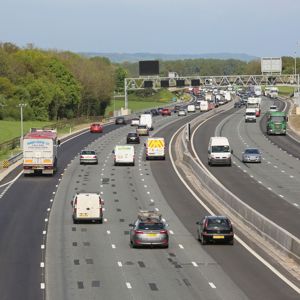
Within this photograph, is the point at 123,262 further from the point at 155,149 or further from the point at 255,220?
the point at 155,149

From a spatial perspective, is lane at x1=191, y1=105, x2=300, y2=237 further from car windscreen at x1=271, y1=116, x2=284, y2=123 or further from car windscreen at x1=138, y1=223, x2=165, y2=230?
car windscreen at x1=271, y1=116, x2=284, y2=123

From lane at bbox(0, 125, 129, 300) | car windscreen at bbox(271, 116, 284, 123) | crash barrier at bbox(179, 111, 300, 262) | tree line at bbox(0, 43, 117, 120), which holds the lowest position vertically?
lane at bbox(0, 125, 129, 300)

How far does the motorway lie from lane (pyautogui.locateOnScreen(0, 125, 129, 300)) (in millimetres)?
39

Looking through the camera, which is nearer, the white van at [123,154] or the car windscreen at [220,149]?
the car windscreen at [220,149]

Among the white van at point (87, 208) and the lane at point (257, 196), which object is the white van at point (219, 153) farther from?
the white van at point (87, 208)

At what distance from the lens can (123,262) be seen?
3853 centimetres

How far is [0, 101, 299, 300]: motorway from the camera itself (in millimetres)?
32219

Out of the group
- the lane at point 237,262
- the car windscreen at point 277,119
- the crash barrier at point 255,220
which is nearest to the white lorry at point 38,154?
the lane at point 237,262

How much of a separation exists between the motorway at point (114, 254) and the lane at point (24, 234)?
1.5 inches

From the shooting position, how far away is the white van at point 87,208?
168ft

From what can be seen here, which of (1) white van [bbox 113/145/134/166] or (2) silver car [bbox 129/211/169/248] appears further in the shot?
(1) white van [bbox 113/145/134/166]

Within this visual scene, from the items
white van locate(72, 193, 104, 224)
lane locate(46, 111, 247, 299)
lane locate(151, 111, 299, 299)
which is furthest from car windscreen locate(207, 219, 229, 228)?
white van locate(72, 193, 104, 224)

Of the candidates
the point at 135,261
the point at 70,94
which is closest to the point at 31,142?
the point at 135,261

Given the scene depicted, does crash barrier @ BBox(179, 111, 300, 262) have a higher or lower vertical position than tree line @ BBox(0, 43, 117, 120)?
lower
